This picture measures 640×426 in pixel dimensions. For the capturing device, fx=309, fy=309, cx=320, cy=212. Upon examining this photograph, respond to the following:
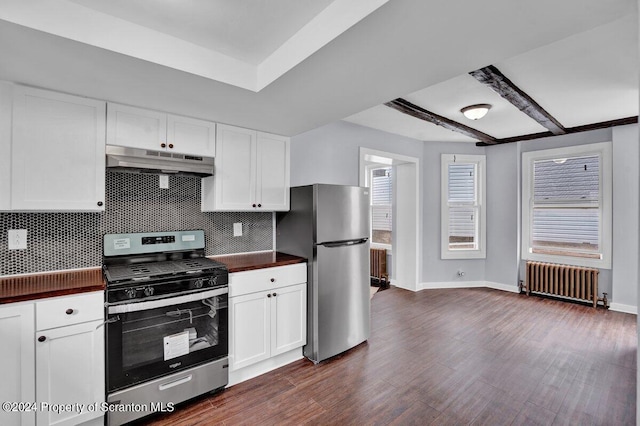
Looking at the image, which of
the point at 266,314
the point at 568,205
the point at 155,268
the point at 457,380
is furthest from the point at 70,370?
the point at 568,205

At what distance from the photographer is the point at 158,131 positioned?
2406 mm

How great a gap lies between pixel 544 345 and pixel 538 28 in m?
3.14

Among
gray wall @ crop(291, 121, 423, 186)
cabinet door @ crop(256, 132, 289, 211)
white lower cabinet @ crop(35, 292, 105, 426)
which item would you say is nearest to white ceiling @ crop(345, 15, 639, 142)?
gray wall @ crop(291, 121, 423, 186)

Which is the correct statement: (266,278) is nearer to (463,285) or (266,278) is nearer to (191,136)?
Answer: (191,136)

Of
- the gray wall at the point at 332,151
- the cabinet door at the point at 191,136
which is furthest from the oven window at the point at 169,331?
the gray wall at the point at 332,151

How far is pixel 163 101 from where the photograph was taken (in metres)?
2.24

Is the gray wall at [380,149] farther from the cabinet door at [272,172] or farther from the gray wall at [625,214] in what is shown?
the gray wall at [625,214]

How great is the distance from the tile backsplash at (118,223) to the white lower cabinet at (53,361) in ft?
2.11

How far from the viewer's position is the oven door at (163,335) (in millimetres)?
1965

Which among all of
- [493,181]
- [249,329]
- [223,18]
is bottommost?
[249,329]

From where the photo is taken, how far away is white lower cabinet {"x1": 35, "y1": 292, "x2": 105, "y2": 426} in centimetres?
176

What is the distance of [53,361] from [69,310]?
0.97ft

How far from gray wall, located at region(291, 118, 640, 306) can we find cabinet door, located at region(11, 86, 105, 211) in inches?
73.8

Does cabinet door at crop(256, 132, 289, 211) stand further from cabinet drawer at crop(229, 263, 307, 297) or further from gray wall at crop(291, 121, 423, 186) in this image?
cabinet drawer at crop(229, 263, 307, 297)
